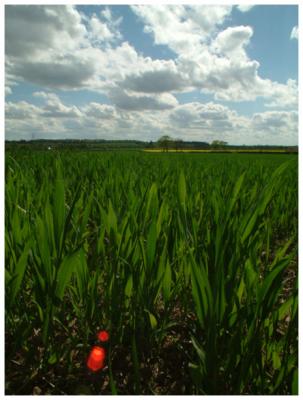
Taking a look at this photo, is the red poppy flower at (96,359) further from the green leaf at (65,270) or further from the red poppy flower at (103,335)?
the green leaf at (65,270)

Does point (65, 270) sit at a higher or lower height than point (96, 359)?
higher

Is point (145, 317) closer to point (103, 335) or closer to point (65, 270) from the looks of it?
point (103, 335)

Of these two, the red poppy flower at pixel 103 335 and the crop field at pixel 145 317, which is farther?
the red poppy flower at pixel 103 335

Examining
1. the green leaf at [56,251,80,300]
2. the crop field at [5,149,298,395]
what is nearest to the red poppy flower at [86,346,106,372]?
the crop field at [5,149,298,395]

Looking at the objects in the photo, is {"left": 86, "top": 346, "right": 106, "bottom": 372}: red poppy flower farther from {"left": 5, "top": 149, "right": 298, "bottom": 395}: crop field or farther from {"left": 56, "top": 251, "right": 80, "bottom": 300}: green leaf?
{"left": 56, "top": 251, "right": 80, "bottom": 300}: green leaf

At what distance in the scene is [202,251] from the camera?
94cm

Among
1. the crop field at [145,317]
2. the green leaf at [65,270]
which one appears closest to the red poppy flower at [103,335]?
the crop field at [145,317]

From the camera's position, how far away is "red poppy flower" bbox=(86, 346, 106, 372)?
0.86 metres

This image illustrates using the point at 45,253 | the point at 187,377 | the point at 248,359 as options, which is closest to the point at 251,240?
the point at 248,359

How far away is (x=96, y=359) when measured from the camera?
34.2 inches

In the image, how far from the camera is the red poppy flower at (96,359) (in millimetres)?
862

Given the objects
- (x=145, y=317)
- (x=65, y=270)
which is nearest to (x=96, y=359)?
(x=145, y=317)
